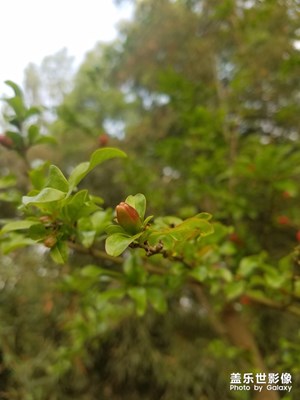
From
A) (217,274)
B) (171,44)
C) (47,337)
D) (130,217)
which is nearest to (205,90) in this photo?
(171,44)

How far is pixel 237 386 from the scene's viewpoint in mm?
952

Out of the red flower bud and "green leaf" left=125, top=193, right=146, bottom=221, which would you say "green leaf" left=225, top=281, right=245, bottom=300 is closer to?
"green leaf" left=125, top=193, right=146, bottom=221

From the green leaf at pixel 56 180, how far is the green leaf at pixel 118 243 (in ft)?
0.34

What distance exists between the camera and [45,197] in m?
0.46

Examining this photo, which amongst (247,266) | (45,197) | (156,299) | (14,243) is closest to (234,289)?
(247,266)

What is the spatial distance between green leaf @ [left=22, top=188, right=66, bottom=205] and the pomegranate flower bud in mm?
84

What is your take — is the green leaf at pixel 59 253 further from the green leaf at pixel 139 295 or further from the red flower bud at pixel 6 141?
the red flower bud at pixel 6 141

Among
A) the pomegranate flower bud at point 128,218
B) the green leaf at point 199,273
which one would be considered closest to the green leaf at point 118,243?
the pomegranate flower bud at point 128,218

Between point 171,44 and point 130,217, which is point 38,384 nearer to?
point 130,217

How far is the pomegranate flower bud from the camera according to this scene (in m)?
0.45

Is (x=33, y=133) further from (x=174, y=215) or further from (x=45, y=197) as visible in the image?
(x=174, y=215)

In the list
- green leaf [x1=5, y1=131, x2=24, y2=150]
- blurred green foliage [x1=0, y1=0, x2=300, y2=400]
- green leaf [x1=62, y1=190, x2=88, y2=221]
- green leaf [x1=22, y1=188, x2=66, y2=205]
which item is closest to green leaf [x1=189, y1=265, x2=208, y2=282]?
blurred green foliage [x1=0, y1=0, x2=300, y2=400]

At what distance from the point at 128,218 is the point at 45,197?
112mm

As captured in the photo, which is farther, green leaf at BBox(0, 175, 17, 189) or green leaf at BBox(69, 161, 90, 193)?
green leaf at BBox(0, 175, 17, 189)
